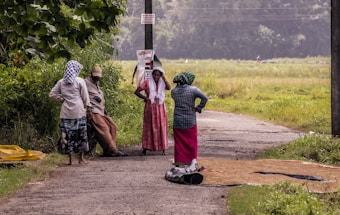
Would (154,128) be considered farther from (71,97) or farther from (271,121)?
(271,121)

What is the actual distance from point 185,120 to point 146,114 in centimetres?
295

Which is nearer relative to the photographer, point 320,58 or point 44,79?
point 44,79

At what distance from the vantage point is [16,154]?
1524cm

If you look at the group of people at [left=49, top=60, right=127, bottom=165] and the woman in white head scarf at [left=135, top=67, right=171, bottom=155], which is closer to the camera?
the group of people at [left=49, top=60, right=127, bottom=165]

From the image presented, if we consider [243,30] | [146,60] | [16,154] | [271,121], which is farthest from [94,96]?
[243,30]

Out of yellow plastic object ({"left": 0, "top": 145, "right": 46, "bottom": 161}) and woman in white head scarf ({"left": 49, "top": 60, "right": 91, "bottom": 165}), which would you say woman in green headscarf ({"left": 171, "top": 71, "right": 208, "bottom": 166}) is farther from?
yellow plastic object ({"left": 0, "top": 145, "right": 46, "bottom": 161})

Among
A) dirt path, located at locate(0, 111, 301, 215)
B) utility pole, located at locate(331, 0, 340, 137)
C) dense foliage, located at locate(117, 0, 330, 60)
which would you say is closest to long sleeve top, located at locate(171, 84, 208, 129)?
dirt path, located at locate(0, 111, 301, 215)

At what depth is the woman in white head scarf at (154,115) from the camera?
17.2m

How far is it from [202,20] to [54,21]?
289 ft

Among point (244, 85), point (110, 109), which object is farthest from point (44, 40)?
point (244, 85)

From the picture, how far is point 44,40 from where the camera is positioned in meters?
12.1

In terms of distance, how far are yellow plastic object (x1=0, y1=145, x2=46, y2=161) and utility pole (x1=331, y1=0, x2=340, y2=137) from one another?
600 centimetres

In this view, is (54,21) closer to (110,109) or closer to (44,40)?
(44,40)

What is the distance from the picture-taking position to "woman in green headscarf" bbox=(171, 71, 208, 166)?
14555mm
